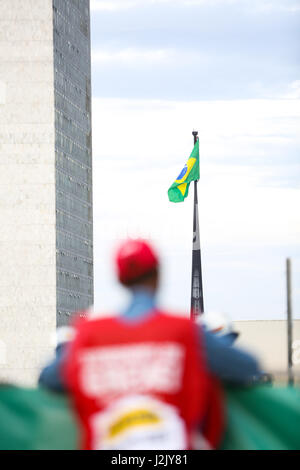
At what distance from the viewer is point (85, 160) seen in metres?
160

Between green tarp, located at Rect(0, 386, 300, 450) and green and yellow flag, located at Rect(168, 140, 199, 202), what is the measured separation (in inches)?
2367

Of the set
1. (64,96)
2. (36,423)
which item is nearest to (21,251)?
(64,96)

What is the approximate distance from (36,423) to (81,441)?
74 centimetres

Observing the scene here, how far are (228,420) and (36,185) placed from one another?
13924cm

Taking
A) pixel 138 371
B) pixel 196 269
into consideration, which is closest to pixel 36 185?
pixel 196 269

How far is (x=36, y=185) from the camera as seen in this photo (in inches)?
5674

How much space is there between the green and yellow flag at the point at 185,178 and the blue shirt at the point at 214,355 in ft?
200

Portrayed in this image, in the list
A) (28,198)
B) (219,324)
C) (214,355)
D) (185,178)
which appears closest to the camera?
(214,355)

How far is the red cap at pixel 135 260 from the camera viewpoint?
5184 millimetres


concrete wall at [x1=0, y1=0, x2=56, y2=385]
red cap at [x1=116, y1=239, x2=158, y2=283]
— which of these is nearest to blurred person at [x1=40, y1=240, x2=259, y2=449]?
red cap at [x1=116, y1=239, x2=158, y2=283]

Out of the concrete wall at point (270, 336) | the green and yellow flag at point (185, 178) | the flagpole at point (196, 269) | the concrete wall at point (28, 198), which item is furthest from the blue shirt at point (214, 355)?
the concrete wall at point (28, 198)

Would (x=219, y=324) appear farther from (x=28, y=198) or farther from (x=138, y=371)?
(x=28, y=198)

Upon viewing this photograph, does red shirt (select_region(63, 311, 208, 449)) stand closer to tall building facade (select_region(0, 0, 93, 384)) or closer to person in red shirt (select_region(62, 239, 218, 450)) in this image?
person in red shirt (select_region(62, 239, 218, 450))

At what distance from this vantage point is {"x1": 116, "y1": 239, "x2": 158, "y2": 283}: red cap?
5.18 metres
